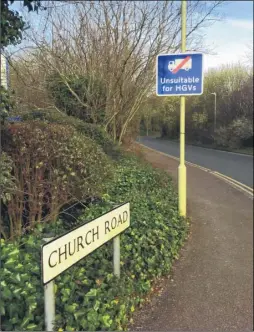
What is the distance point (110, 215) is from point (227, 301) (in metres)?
1.74

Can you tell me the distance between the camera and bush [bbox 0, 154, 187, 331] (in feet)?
7.83

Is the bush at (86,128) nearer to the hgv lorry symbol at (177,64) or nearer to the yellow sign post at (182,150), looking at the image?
the yellow sign post at (182,150)

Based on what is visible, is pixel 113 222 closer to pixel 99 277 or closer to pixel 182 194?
pixel 99 277

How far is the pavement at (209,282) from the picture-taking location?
3193mm

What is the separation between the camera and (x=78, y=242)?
222 centimetres

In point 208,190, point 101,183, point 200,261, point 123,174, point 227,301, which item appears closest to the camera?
point 227,301

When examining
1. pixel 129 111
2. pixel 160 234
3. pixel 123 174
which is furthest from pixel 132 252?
pixel 129 111

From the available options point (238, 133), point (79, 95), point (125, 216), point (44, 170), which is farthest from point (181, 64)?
point (238, 133)

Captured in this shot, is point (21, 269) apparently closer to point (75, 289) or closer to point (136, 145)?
point (75, 289)

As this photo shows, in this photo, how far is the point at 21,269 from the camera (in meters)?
2.66

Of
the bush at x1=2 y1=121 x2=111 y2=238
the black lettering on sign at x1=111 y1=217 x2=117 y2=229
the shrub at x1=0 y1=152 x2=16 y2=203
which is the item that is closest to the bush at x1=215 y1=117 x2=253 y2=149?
the bush at x1=2 y1=121 x2=111 y2=238

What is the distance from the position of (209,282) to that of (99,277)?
1587 millimetres

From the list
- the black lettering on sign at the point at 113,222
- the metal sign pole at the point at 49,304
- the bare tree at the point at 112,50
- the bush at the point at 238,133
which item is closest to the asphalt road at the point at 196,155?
the bare tree at the point at 112,50

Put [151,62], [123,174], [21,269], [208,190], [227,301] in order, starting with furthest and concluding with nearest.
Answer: [208,190] < [151,62] < [123,174] < [227,301] < [21,269]
